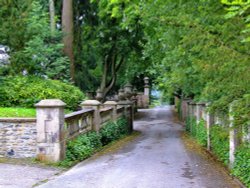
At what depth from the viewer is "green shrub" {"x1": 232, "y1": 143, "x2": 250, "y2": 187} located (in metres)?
7.00

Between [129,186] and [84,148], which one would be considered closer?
[129,186]

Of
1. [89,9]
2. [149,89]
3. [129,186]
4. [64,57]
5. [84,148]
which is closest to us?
[129,186]

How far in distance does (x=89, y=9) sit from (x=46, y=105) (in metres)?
15.1

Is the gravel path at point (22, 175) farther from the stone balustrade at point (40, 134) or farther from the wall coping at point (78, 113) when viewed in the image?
the wall coping at point (78, 113)

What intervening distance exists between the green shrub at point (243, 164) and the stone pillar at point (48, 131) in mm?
3935

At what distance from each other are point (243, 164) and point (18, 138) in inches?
202

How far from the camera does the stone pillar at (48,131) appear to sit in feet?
29.7

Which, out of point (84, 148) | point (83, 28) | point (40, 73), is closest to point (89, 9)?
point (83, 28)

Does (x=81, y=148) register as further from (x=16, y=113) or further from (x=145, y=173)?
(x=145, y=173)

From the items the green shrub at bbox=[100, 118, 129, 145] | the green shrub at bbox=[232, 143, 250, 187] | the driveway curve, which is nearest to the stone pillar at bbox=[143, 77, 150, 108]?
the green shrub at bbox=[100, 118, 129, 145]

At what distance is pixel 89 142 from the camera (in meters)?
11.4

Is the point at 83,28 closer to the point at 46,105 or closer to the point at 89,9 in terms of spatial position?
the point at 89,9

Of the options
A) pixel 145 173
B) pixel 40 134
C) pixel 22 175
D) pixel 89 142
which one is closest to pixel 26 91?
pixel 89 142

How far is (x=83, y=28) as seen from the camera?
23.6 meters
